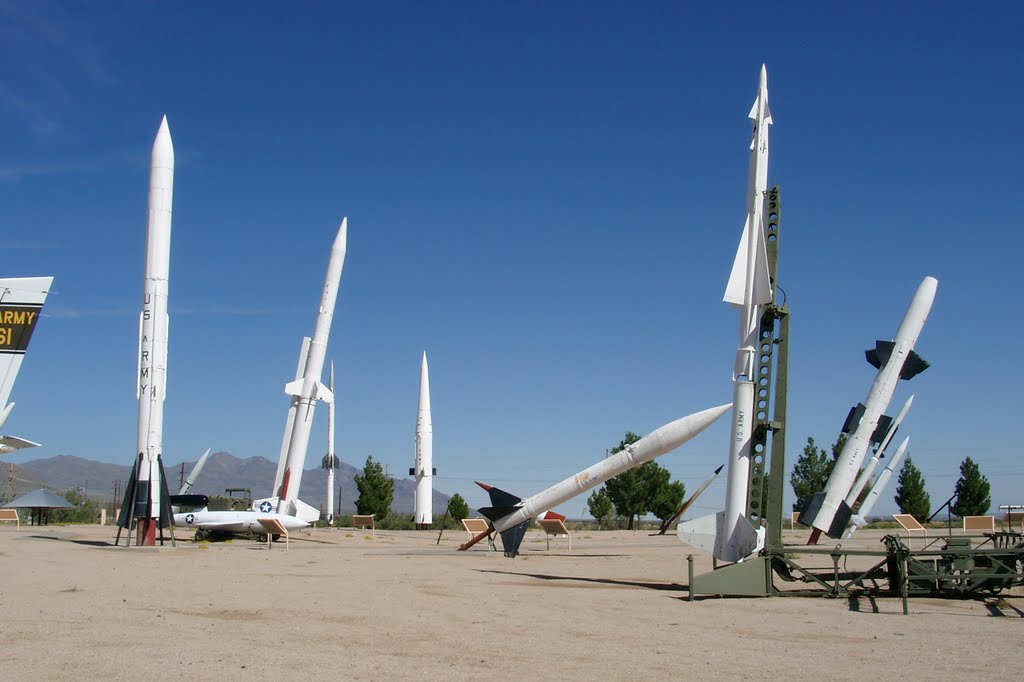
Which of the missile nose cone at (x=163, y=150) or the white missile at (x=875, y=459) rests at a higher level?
the missile nose cone at (x=163, y=150)

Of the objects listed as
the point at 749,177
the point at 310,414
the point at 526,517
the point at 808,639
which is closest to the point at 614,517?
the point at 310,414

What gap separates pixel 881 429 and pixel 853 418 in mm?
1112

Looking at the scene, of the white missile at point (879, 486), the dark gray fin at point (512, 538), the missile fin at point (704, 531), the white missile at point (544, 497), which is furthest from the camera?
the white missile at point (879, 486)

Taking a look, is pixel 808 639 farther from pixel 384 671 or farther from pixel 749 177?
pixel 749 177

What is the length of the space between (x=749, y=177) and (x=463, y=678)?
10.5 metres

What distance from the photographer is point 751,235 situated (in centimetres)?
1454

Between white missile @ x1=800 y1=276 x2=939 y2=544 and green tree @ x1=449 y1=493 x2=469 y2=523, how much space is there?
87.7 ft

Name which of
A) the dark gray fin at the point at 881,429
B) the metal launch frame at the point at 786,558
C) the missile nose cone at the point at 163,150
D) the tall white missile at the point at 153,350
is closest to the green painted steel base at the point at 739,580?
the metal launch frame at the point at 786,558

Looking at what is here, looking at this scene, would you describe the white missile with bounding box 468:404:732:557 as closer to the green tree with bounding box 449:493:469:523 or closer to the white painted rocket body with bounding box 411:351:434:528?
the white painted rocket body with bounding box 411:351:434:528

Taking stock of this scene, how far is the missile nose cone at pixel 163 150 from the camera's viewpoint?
2075cm

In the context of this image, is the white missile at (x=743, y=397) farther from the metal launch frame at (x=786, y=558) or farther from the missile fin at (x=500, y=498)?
the missile fin at (x=500, y=498)

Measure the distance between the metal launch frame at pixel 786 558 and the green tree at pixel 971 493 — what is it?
1323 inches

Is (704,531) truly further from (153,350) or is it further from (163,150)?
(163,150)

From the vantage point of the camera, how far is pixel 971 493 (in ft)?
142
